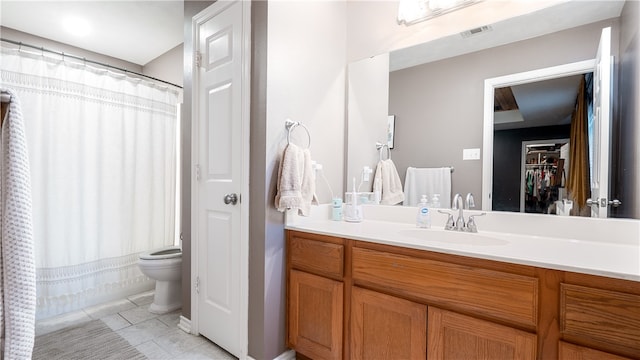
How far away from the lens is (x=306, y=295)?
161 cm

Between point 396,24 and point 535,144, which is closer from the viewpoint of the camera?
point 535,144

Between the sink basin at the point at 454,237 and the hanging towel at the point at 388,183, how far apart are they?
345 millimetres

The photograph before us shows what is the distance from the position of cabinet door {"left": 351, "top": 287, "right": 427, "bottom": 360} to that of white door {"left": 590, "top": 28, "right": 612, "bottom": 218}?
90cm

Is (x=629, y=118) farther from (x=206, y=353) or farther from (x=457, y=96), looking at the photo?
(x=206, y=353)

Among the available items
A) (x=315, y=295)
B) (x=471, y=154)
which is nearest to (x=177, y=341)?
(x=315, y=295)

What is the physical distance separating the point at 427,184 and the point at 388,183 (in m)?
0.25

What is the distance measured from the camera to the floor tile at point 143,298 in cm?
258

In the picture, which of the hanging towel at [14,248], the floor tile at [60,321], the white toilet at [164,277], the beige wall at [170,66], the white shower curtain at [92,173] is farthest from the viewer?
the beige wall at [170,66]

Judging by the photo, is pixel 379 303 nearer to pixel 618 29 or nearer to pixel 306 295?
pixel 306 295

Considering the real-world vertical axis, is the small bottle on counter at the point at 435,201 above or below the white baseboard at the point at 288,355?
above

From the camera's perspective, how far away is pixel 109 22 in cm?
254

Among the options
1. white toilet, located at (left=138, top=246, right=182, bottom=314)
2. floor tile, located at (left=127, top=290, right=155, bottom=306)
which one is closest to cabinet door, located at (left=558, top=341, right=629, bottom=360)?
white toilet, located at (left=138, top=246, right=182, bottom=314)

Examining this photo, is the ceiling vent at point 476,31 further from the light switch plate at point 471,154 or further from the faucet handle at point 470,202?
the faucet handle at point 470,202

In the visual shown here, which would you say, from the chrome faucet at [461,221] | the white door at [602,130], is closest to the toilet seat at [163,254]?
the chrome faucet at [461,221]
